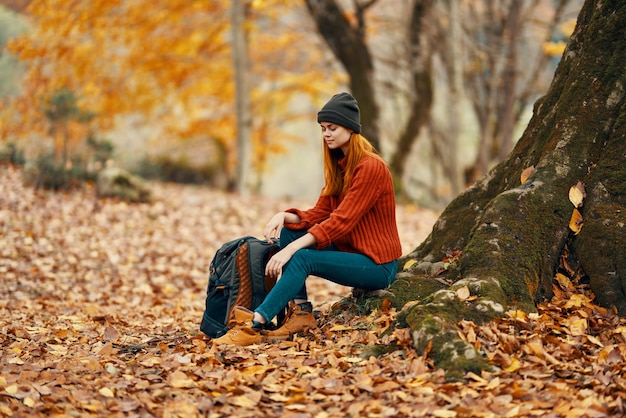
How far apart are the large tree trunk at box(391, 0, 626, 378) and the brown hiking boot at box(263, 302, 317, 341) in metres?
0.58

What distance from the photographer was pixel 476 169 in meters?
17.4

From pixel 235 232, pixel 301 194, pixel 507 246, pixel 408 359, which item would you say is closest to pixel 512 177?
pixel 507 246

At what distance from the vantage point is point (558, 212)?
13.8ft

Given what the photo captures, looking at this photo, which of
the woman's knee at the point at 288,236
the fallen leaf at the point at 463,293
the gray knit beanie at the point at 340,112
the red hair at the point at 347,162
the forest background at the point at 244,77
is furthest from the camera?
the forest background at the point at 244,77

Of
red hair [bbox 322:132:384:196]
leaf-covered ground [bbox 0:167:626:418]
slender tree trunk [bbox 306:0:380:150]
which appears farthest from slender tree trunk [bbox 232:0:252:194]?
red hair [bbox 322:132:384:196]

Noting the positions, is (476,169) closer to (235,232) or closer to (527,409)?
(235,232)

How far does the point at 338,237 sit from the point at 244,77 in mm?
10266

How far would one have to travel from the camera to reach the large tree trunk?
3.93m

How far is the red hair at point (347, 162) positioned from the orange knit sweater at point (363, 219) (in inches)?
2.3

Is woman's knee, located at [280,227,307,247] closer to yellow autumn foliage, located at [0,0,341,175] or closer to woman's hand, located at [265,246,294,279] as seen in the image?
woman's hand, located at [265,246,294,279]

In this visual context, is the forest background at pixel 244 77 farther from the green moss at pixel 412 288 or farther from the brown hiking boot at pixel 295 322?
the green moss at pixel 412 288

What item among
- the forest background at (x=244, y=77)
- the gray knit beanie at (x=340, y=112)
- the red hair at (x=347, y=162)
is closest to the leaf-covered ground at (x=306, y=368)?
the red hair at (x=347, y=162)

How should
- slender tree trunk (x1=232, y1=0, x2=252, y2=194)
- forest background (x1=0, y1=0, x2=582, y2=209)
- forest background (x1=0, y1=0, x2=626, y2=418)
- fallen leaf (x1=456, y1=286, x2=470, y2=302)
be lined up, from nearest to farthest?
forest background (x1=0, y1=0, x2=626, y2=418), fallen leaf (x1=456, y1=286, x2=470, y2=302), forest background (x1=0, y1=0, x2=582, y2=209), slender tree trunk (x1=232, y1=0, x2=252, y2=194)

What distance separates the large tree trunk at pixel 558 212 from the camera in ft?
12.9
